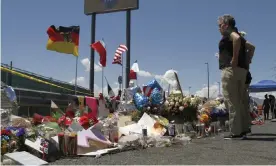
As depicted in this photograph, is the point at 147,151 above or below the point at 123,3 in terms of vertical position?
below

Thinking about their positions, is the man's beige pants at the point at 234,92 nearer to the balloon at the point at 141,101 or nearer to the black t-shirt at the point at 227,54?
the black t-shirt at the point at 227,54

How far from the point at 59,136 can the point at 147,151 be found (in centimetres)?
101

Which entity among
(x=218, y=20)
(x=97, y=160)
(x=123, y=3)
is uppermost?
(x=123, y=3)

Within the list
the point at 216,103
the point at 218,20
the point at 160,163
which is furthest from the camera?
the point at 216,103

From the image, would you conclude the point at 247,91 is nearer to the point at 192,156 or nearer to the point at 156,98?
the point at 156,98

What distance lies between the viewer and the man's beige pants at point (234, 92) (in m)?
5.38

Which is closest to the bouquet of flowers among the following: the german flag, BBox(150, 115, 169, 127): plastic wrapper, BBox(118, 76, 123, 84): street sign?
BBox(150, 115, 169, 127): plastic wrapper

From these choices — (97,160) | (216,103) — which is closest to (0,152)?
(97,160)

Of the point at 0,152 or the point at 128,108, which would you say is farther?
the point at 128,108

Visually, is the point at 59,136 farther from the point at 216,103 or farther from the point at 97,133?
the point at 216,103

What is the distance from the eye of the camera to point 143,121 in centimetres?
573

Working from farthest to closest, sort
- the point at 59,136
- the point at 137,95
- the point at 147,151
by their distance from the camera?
the point at 137,95 → the point at 147,151 → the point at 59,136

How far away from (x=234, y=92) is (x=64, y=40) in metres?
9.77

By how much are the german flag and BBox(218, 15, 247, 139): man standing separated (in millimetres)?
9010
